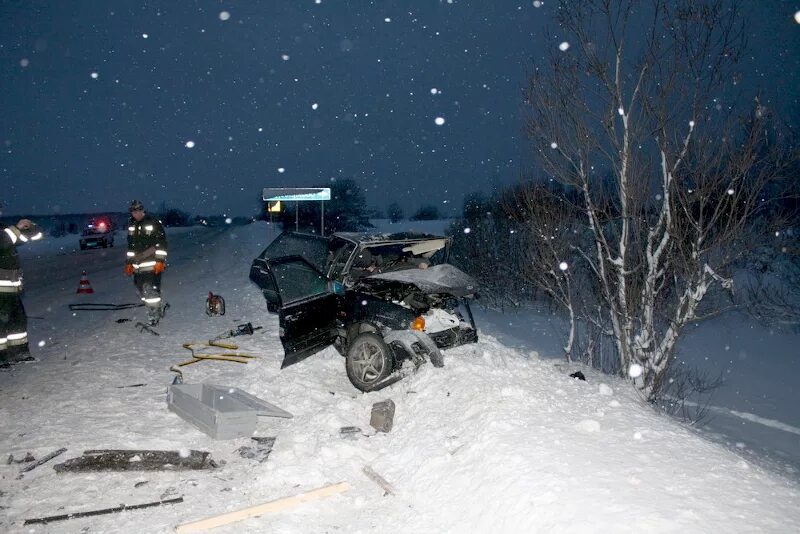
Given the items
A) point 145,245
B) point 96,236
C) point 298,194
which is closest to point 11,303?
point 145,245

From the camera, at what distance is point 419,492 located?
3.30m

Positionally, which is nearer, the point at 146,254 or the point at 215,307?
the point at 146,254

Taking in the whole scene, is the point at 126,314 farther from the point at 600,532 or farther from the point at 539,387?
the point at 600,532

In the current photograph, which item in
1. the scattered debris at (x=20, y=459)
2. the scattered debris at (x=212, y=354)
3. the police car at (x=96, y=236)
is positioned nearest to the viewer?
the scattered debris at (x=20, y=459)

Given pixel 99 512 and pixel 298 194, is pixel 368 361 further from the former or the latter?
pixel 298 194

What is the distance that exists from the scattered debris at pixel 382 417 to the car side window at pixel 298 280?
1807mm

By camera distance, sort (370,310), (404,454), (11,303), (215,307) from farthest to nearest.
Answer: (215,307) → (11,303) → (370,310) → (404,454)

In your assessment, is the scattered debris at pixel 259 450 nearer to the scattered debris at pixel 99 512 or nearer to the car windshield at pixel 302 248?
the scattered debris at pixel 99 512

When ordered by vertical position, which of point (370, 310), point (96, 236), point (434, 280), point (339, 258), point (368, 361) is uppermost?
point (339, 258)

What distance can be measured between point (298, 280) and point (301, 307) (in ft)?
1.85

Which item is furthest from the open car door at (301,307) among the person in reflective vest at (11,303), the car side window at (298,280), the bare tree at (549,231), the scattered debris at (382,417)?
the bare tree at (549,231)

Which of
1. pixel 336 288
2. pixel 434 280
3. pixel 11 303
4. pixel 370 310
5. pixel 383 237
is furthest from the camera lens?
pixel 383 237

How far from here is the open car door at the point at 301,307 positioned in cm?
526

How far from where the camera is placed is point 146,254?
750cm
